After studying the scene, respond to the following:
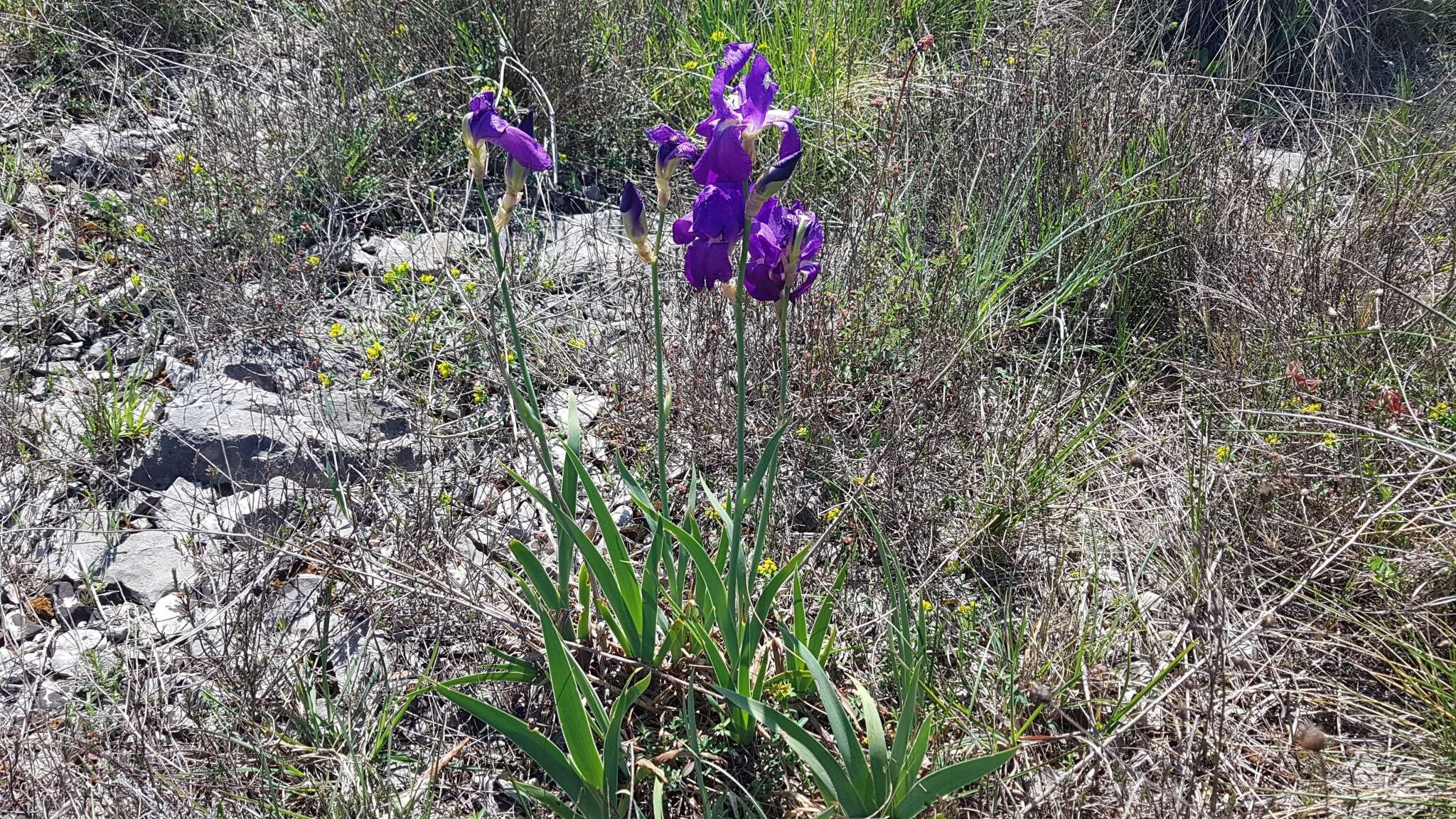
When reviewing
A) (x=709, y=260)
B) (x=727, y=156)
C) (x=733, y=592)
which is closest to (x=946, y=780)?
(x=733, y=592)

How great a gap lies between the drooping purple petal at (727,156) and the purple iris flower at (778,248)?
81 millimetres

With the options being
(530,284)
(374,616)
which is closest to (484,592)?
(374,616)

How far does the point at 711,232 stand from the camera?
147 cm

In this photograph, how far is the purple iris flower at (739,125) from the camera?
141cm

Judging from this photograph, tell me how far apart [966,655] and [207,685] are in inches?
64.5

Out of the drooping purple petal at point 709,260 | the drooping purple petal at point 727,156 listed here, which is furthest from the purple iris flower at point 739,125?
the drooping purple petal at point 709,260

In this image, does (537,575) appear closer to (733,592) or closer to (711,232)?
(733,592)

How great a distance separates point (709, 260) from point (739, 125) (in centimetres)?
22

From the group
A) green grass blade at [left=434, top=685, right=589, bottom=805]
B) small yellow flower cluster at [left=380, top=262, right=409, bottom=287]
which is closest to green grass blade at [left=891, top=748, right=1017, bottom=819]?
green grass blade at [left=434, top=685, right=589, bottom=805]

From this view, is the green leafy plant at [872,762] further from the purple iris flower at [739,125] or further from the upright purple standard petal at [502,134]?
the upright purple standard petal at [502,134]

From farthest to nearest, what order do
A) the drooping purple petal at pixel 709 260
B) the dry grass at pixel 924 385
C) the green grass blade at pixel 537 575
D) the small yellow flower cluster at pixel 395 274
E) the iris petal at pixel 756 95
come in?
the small yellow flower cluster at pixel 395 274 → the dry grass at pixel 924 385 → the green grass blade at pixel 537 575 → the drooping purple petal at pixel 709 260 → the iris petal at pixel 756 95

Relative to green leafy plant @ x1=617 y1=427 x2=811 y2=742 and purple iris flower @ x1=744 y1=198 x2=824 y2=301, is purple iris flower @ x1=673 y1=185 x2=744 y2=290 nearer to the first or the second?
purple iris flower @ x1=744 y1=198 x2=824 y2=301

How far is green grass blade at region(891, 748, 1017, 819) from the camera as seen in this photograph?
55.9 inches

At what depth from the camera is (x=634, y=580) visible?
67.3 inches
